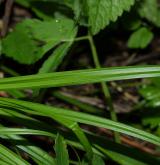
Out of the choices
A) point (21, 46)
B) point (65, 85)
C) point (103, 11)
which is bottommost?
point (21, 46)

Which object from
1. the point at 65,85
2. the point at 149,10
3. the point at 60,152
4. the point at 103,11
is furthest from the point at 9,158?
the point at 149,10

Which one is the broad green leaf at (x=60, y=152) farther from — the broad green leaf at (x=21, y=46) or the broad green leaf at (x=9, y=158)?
the broad green leaf at (x=21, y=46)

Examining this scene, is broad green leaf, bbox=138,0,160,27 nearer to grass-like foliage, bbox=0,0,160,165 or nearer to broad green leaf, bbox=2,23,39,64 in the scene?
grass-like foliage, bbox=0,0,160,165

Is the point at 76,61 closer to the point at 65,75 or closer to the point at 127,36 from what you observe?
the point at 127,36

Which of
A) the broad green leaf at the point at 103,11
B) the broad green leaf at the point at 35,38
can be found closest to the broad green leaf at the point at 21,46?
the broad green leaf at the point at 35,38

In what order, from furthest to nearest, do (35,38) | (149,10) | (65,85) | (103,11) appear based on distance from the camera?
(149,10), (35,38), (103,11), (65,85)

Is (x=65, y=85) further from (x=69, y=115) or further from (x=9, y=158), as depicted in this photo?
(x=9, y=158)

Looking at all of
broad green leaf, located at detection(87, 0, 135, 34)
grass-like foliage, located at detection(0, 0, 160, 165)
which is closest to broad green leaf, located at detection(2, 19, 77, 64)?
grass-like foliage, located at detection(0, 0, 160, 165)
